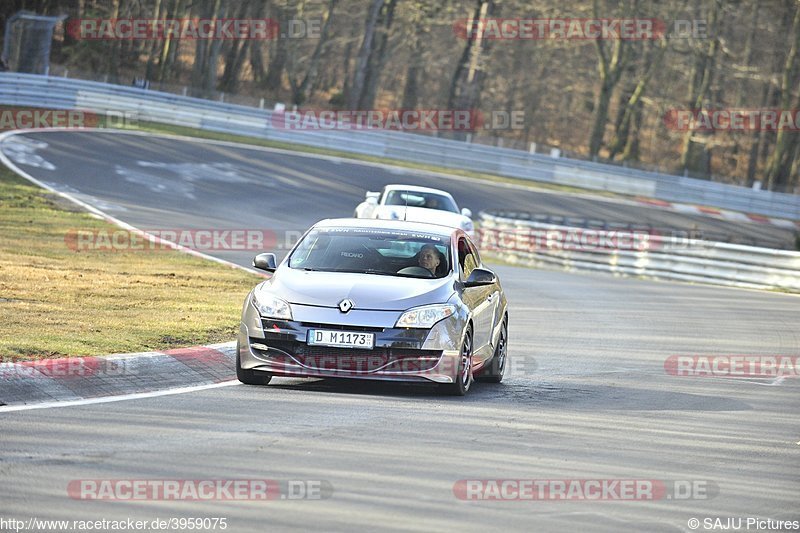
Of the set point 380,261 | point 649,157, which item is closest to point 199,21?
point 649,157

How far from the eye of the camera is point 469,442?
8586 millimetres

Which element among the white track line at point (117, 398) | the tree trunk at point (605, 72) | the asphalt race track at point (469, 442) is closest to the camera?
the asphalt race track at point (469, 442)

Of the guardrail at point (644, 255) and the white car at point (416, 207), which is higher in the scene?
the white car at point (416, 207)

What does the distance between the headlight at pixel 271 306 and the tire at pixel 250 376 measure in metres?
0.39

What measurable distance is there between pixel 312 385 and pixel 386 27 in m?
57.3

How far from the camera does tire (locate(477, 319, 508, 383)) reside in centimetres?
1200

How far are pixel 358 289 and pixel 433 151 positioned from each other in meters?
38.3

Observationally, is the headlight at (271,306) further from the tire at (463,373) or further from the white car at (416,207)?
the white car at (416,207)

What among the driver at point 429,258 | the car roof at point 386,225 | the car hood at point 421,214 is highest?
the car roof at point 386,225

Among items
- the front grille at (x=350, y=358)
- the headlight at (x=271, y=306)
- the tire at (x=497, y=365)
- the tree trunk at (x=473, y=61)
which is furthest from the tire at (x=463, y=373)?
the tree trunk at (x=473, y=61)

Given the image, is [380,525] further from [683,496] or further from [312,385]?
[312,385]

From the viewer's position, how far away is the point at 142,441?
788 cm

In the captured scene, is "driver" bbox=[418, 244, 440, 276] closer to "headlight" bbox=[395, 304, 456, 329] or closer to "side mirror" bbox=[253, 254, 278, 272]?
"headlight" bbox=[395, 304, 456, 329]

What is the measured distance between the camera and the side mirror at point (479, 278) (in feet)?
37.1
